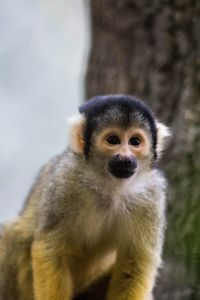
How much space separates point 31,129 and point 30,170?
16.7 inches

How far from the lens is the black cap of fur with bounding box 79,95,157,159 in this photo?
199 inches

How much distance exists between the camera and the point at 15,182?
9.16m

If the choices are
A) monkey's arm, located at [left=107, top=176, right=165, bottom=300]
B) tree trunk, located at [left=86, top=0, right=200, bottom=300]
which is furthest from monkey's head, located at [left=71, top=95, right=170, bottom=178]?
tree trunk, located at [left=86, top=0, right=200, bottom=300]

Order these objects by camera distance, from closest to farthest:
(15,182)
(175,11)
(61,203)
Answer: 1. (61,203)
2. (175,11)
3. (15,182)

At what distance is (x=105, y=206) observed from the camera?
524 centimetres

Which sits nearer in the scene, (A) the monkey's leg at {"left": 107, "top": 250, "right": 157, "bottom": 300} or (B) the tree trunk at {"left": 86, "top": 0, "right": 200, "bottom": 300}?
(A) the monkey's leg at {"left": 107, "top": 250, "right": 157, "bottom": 300}

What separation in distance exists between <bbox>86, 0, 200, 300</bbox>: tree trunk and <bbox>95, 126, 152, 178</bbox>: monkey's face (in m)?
0.96

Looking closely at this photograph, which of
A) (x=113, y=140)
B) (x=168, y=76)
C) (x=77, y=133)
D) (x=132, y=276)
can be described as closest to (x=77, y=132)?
(x=77, y=133)

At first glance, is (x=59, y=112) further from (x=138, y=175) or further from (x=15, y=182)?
(x=138, y=175)

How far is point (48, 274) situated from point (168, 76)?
2240 millimetres

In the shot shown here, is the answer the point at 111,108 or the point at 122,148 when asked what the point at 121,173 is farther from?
the point at 111,108

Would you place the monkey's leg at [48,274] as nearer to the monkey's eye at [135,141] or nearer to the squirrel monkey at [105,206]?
the squirrel monkey at [105,206]

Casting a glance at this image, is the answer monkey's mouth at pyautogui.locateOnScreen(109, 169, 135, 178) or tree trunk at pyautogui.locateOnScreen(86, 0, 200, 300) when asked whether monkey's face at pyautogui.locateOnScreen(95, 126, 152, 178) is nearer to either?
monkey's mouth at pyautogui.locateOnScreen(109, 169, 135, 178)

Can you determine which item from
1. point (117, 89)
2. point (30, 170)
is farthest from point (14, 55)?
point (117, 89)
